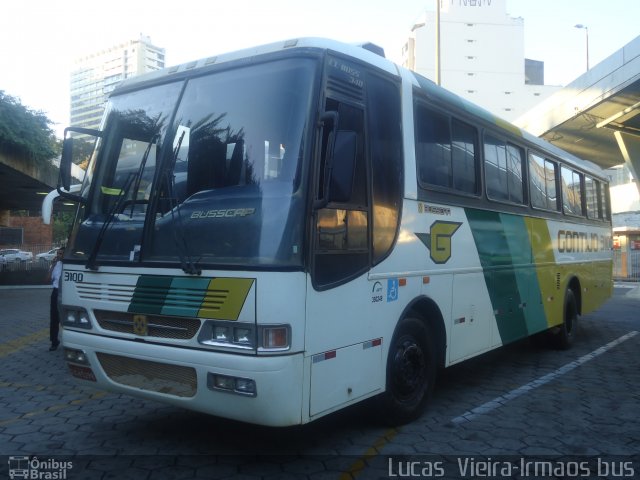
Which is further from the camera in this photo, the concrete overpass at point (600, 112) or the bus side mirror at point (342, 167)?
the concrete overpass at point (600, 112)

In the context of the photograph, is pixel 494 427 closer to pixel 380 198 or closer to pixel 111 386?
pixel 380 198

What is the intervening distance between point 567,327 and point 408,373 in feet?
18.0

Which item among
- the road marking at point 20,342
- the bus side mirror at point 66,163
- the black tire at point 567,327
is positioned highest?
the bus side mirror at point 66,163

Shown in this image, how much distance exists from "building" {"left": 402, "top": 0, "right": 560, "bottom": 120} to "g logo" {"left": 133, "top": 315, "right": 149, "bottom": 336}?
8075 cm

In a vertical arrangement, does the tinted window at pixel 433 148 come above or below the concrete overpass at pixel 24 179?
below

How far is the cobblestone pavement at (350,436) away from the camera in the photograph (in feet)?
14.6

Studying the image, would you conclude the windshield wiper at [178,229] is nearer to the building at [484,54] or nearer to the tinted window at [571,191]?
the tinted window at [571,191]

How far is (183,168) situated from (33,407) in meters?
3.34

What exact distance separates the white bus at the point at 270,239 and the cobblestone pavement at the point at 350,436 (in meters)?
0.49

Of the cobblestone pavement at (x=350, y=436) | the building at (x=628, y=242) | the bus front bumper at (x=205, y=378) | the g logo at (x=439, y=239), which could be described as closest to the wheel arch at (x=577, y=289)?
the cobblestone pavement at (x=350, y=436)

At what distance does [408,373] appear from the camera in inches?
213

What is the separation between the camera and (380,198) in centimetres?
498

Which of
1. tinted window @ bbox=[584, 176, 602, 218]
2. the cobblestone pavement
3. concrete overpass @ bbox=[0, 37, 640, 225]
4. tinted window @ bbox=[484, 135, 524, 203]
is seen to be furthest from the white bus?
concrete overpass @ bbox=[0, 37, 640, 225]

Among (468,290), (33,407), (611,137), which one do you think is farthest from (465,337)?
(611,137)
